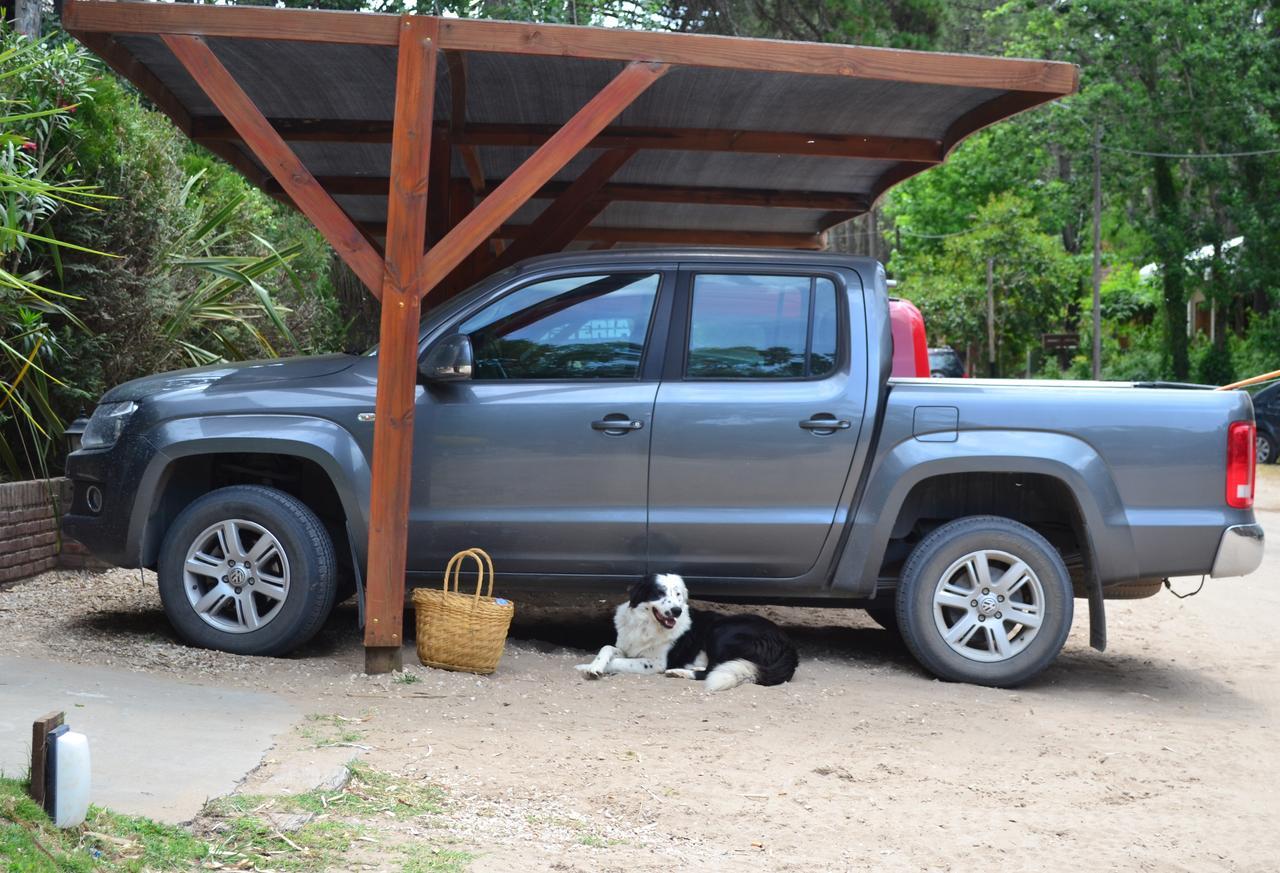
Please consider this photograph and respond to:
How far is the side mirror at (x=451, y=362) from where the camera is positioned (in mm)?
6383

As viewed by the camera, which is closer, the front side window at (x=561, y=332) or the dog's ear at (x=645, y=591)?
the dog's ear at (x=645, y=591)

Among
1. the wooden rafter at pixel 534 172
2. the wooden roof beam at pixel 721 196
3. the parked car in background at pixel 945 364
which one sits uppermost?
Result: the wooden roof beam at pixel 721 196

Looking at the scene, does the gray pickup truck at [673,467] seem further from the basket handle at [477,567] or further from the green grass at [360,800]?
the green grass at [360,800]

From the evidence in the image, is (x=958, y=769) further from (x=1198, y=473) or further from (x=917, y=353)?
(x=917, y=353)

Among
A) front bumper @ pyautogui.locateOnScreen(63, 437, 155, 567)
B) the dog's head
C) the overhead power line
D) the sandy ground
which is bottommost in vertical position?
the sandy ground

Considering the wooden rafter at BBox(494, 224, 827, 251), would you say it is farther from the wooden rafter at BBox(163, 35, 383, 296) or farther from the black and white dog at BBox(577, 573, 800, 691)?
the black and white dog at BBox(577, 573, 800, 691)

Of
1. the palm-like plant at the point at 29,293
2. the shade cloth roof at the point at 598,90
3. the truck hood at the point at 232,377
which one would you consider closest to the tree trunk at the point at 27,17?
the palm-like plant at the point at 29,293

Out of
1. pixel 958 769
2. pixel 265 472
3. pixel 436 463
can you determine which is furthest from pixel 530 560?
pixel 958 769

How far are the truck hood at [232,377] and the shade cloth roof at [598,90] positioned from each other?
153 centimetres

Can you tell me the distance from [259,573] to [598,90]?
3.34 m

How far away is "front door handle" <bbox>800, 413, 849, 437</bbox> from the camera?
6574 millimetres

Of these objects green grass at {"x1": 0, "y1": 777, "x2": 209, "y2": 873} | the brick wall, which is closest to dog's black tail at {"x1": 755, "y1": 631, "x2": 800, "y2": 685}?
green grass at {"x1": 0, "y1": 777, "x2": 209, "y2": 873}

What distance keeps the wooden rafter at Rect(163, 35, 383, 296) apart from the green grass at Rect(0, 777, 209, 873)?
Result: 9.68ft

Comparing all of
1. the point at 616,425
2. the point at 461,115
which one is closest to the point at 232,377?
the point at 616,425
